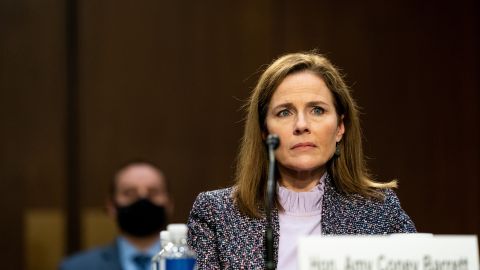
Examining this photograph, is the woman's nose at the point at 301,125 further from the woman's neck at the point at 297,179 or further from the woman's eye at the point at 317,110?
the woman's neck at the point at 297,179

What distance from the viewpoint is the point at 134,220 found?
14.6 feet

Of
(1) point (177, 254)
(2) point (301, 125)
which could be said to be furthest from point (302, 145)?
(1) point (177, 254)

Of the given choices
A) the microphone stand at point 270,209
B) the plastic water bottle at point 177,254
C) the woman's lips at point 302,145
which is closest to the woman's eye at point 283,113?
the woman's lips at point 302,145

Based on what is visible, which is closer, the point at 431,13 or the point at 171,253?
the point at 171,253

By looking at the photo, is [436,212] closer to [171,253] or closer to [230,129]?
[230,129]

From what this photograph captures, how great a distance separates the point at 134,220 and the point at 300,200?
186 cm

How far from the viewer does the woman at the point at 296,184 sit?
104 inches

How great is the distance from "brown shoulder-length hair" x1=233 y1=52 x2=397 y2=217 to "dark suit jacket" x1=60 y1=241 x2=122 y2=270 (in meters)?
1.57

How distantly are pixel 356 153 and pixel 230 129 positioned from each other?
248 cm

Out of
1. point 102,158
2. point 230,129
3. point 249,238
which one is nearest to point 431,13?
point 230,129

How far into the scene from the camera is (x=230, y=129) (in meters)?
5.29

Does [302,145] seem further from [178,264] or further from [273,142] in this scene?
[178,264]

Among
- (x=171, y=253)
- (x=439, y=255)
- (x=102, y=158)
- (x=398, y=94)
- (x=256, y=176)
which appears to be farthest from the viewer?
(x=398, y=94)

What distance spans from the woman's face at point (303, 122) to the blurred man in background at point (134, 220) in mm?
1757
